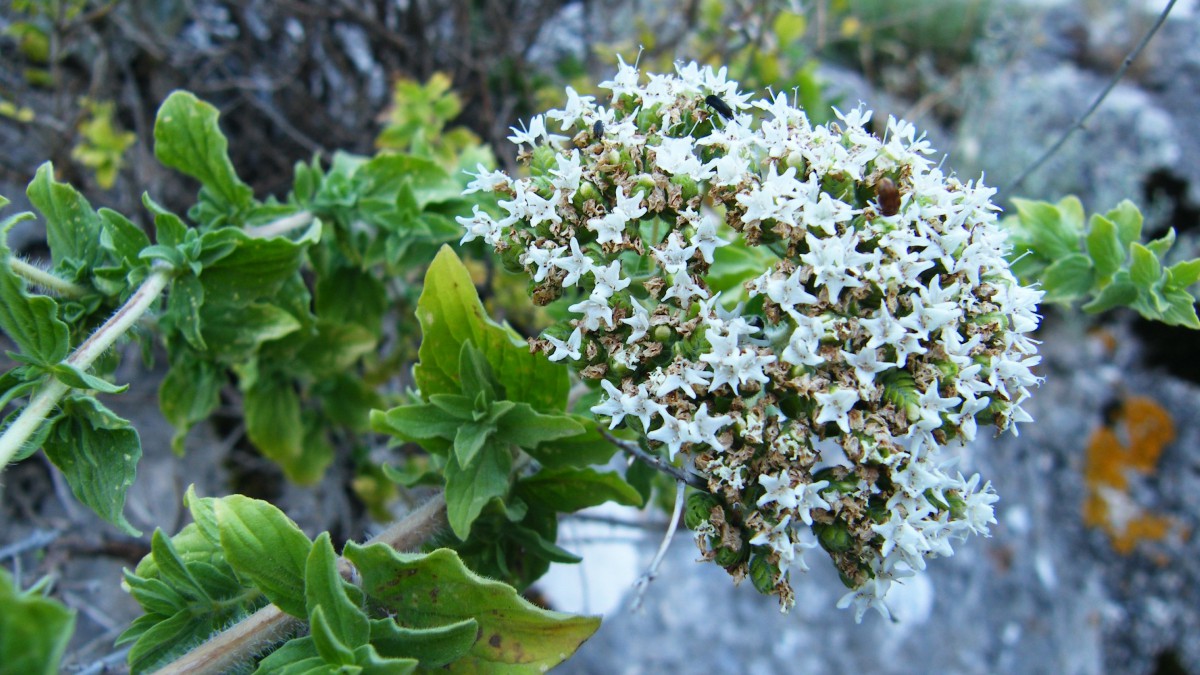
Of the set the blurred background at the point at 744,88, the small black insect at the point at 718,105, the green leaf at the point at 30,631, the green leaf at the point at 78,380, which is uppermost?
the small black insect at the point at 718,105

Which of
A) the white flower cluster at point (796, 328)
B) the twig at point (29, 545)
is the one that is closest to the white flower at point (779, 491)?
the white flower cluster at point (796, 328)

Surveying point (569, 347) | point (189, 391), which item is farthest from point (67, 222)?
point (569, 347)

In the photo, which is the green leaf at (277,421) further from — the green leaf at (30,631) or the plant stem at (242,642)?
the green leaf at (30,631)

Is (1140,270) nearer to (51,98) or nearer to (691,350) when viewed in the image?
(691,350)

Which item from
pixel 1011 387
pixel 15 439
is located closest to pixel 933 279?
pixel 1011 387

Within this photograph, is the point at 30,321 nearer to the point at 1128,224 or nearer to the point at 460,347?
the point at 460,347
